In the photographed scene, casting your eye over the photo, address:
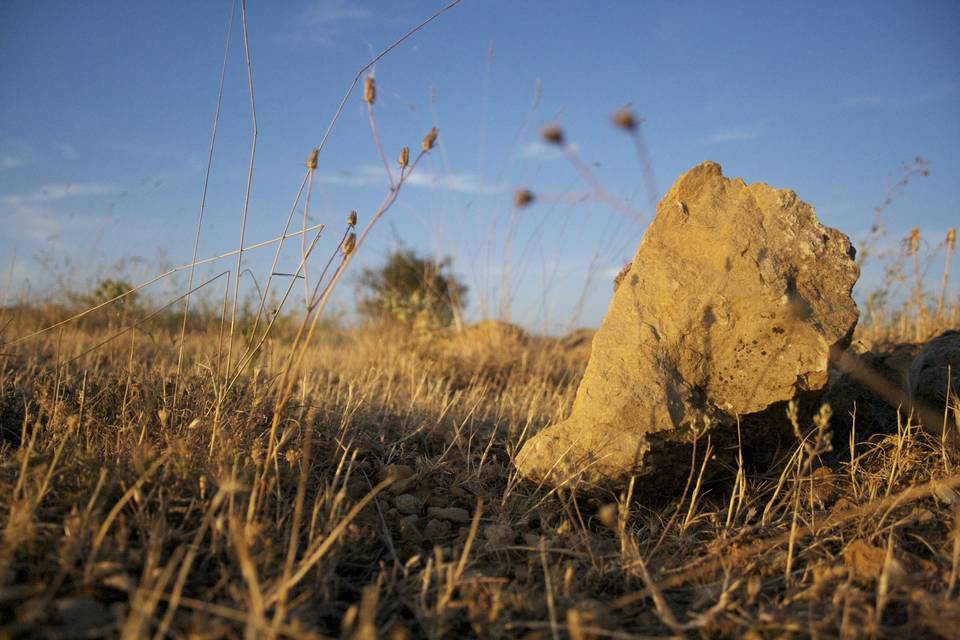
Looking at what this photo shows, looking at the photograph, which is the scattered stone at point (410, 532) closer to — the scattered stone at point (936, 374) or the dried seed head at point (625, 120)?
the dried seed head at point (625, 120)

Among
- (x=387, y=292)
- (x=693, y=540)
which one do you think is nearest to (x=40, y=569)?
(x=693, y=540)

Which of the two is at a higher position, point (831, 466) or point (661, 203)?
point (661, 203)

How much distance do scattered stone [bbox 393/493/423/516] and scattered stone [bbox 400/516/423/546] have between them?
11cm

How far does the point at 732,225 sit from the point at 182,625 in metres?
2.27

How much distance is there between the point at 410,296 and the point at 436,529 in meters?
7.62

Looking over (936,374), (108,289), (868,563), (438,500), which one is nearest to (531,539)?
(438,500)

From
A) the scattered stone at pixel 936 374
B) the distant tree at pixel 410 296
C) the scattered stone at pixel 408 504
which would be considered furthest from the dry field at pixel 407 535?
the distant tree at pixel 410 296

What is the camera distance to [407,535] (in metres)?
2.01

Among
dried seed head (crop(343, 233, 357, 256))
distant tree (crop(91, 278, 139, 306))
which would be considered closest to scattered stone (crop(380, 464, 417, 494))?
dried seed head (crop(343, 233, 357, 256))

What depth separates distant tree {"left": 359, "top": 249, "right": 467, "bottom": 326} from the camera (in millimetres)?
6929

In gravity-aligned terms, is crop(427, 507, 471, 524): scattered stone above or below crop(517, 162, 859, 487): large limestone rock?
below

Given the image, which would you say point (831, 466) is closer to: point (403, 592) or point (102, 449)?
point (403, 592)

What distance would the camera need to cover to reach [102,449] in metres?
2.07

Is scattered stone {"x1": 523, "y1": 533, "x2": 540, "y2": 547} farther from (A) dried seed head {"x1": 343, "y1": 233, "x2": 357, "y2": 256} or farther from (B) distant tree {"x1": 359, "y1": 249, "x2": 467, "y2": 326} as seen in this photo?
(B) distant tree {"x1": 359, "y1": 249, "x2": 467, "y2": 326}
